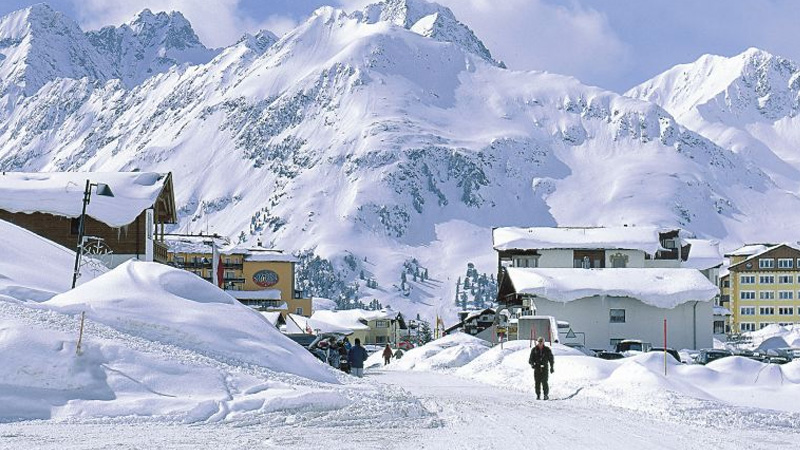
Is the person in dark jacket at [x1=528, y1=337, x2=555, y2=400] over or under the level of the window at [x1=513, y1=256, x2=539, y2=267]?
under

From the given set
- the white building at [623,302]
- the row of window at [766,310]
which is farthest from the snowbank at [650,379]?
the row of window at [766,310]

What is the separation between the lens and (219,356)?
22.5 m

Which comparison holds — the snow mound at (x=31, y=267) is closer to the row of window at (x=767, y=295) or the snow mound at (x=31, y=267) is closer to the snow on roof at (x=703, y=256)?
the snow on roof at (x=703, y=256)

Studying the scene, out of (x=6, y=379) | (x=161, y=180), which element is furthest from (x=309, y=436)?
(x=161, y=180)

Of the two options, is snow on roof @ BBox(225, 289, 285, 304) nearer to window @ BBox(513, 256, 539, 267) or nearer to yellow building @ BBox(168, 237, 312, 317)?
yellow building @ BBox(168, 237, 312, 317)

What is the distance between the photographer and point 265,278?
13675 centimetres

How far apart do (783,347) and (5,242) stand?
54.0 metres

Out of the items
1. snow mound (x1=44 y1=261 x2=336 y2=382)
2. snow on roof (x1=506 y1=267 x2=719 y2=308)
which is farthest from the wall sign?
snow mound (x1=44 y1=261 x2=336 y2=382)

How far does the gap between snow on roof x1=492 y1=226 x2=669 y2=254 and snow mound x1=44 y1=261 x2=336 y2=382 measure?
2479 inches

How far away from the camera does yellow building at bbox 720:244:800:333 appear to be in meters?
135

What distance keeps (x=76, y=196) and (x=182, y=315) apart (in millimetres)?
31514

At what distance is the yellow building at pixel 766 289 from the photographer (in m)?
135

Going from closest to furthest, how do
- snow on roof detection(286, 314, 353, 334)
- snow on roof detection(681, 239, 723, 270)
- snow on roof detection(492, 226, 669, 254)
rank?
1. snow on roof detection(492, 226, 669, 254)
2. snow on roof detection(286, 314, 353, 334)
3. snow on roof detection(681, 239, 723, 270)

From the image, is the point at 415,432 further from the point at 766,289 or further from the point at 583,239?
the point at 766,289
